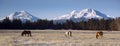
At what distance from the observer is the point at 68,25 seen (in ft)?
566

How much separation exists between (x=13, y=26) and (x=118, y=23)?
51768mm

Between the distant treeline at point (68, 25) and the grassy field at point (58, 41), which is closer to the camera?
the grassy field at point (58, 41)

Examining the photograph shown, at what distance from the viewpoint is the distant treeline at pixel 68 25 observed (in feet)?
505

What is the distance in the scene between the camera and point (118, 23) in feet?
501

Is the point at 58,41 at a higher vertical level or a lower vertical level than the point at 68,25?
lower

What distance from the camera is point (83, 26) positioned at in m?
168

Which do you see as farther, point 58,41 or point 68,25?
point 68,25

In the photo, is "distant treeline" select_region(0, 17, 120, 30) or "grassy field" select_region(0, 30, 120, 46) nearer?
"grassy field" select_region(0, 30, 120, 46)

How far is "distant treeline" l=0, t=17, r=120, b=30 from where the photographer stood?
505 ft

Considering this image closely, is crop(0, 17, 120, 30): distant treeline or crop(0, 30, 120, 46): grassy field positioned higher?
crop(0, 17, 120, 30): distant treeline

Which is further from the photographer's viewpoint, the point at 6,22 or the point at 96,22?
the point at 96,22

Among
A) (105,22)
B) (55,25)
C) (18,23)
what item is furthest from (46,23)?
(105,22)

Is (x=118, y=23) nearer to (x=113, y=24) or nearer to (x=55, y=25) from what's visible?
(x=113, y=24)

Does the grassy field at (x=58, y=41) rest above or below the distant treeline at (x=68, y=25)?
below
